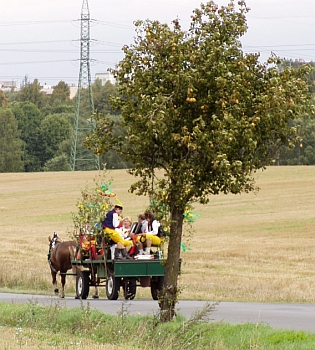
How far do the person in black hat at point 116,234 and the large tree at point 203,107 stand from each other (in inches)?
285

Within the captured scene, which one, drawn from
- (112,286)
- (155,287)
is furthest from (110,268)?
(155,287)

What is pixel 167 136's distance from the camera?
12.4 metres

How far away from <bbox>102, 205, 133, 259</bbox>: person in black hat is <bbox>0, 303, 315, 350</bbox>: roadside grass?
5.48 m

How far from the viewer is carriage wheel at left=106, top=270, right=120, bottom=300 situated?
67.6 ft

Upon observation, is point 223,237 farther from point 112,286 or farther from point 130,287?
point 112,286

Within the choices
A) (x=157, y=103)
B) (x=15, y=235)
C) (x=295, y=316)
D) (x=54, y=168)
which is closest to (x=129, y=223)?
(x=295, y=316)

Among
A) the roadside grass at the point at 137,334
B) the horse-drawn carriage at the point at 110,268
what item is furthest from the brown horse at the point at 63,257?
the roadside grass at the point at 137,334

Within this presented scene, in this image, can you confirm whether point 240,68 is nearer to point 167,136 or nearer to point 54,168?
point 167,136

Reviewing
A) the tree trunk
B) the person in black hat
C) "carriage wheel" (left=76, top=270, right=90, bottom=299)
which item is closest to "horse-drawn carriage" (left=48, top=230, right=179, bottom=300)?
"carriage wheel" (left=76, top=270, right=90, bottom=299)

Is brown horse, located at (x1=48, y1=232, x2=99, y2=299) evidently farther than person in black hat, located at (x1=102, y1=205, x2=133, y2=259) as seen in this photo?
Yes

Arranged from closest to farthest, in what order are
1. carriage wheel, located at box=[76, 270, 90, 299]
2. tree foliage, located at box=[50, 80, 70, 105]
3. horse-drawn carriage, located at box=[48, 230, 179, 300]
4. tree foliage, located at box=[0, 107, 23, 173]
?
horse-drawn carriage, located at box=[48, 230, 179, 300]
carriage wheel, located at box=[76, 270, 90, 299]
tree foliage, located at box=[0, 107, 23, 173]
tree foliage, located at box=[50, 80, 70, 105]

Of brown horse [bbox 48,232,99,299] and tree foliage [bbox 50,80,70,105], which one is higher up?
tree foliage [bbox 50,80,70,105]

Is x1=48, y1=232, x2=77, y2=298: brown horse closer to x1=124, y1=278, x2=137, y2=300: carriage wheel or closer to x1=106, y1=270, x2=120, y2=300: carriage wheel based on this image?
x1=106, y1=270, x2=120, y2=300: carriage wheel

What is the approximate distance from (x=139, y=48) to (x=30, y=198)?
167 feet
